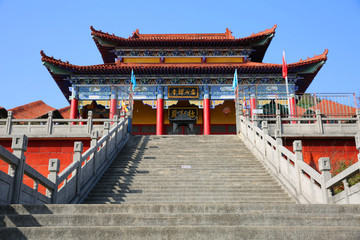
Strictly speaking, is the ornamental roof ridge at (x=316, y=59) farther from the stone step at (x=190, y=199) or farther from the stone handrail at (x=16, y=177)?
the stone handrail at (x=16, y=177)

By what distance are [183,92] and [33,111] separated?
1550cm

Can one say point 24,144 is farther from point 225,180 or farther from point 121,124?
point 121,124

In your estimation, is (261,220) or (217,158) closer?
(261,220)

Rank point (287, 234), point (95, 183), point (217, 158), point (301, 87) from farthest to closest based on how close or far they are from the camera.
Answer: point (301, 87)
point (217, 158)
point (95, 183)
point (287, 234)

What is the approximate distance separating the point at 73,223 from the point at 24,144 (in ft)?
5.97

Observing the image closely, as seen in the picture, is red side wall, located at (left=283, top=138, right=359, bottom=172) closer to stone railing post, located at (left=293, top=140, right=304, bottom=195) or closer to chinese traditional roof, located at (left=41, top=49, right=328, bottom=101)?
stone railing post, located at (left=293, top=140, right=304, bottom=195)

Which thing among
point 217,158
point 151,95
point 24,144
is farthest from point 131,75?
point 24,144

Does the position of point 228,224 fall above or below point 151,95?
below

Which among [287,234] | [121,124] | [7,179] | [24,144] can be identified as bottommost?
[287,234]

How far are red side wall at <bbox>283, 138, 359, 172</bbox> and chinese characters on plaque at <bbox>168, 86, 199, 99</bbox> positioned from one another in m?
7.41

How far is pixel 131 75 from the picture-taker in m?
18.4

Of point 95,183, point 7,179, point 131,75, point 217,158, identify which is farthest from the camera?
point 131,75

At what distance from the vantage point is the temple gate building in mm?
18172

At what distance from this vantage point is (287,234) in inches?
158
